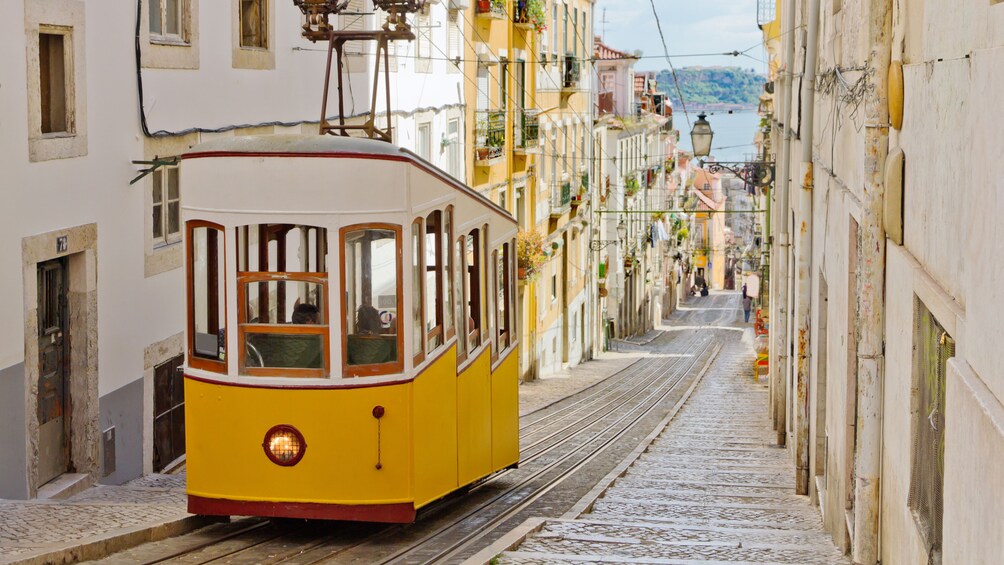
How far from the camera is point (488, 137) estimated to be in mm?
28969

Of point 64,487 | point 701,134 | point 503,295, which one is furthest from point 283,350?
point 701,134

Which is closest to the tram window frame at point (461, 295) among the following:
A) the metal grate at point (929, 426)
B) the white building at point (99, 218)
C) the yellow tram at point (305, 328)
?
the yellow tram at point (305, 328)

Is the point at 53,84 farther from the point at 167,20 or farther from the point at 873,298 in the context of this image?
the point at 873,298

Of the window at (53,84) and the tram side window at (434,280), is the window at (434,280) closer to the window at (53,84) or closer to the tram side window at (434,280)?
the tram side window at (434,280)

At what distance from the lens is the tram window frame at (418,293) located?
8.85 meters

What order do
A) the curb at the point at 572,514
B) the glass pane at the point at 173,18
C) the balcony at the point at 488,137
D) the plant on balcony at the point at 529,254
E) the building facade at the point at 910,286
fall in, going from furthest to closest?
1. the plant on balcony at the point at 529,254
2. the balcony at the point at 488,137
3. the glass pane at the point at 173,18
4. the curb at the point at 572,514
5. the building facade at the point at 910,286

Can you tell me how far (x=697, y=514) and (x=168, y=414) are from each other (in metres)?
5.53

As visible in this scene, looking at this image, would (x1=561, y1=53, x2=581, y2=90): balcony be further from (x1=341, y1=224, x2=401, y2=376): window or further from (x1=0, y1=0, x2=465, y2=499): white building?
(x1=341, y1=224, x2=401, y2=376): window

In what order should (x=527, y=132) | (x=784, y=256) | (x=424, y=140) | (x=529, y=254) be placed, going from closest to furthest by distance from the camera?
(x=784, y=256) → (x=424, y=140) → (x=529, y=254) → (x=527, y=132)

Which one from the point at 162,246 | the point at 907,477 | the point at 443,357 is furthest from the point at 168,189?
the point at 907,477

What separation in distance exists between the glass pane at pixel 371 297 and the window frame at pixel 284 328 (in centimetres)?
14

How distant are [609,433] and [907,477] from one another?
1469cm

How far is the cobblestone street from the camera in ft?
27.9

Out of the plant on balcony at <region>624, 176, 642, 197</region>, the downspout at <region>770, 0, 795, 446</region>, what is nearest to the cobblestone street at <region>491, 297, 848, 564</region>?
the downspout at <region>770, 0, 795, 446</region>
